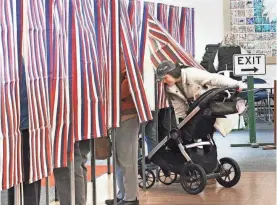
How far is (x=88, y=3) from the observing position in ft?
16.6

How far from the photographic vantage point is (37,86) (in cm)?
410

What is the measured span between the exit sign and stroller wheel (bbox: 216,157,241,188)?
3.62 metres

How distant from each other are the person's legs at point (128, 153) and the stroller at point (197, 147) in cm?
96

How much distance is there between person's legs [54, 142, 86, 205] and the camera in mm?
4875

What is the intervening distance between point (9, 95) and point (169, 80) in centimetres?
375

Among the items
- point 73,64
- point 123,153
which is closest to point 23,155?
point 73,64

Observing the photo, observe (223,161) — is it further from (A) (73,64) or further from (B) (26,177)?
(B) (26,177)

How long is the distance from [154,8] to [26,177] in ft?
15.0

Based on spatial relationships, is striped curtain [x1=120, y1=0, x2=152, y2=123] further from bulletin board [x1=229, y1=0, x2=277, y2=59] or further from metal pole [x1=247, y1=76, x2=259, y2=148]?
bulletin board [x1=229, y1=0, x2=277, y2=59]

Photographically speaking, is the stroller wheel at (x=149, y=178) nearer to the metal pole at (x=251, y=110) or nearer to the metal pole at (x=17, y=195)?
the metal pole at (x=17, y=195)

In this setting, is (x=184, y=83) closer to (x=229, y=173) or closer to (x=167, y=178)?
(x=229, y=173)

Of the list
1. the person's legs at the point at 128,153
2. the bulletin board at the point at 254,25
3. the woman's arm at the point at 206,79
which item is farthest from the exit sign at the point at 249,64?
the person's legs at the point at 128,153

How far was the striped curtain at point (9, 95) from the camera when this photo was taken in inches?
144

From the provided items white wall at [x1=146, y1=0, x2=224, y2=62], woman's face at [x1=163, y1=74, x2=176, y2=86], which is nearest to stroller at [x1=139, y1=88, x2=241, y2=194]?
woman's face at [x1=163, y1=74, x2=176, y2=86]
